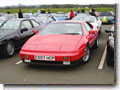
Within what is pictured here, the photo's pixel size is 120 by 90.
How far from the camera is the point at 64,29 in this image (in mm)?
5297

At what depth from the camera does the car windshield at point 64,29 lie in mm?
5195

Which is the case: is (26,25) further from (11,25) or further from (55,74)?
(55,74)

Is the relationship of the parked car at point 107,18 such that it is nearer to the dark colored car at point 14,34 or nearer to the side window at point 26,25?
the dark colored car at point 14,34

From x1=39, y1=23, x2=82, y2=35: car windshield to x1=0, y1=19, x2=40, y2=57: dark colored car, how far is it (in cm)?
112

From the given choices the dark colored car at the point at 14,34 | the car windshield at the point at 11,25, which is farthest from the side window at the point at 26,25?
the car windshield at the point at 11,25

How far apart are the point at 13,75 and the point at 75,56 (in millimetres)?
1503

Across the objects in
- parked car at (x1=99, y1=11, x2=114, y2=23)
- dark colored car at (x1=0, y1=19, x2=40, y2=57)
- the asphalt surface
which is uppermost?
dark colored car at (x1=0, y1=19, x2=40, y2=57)

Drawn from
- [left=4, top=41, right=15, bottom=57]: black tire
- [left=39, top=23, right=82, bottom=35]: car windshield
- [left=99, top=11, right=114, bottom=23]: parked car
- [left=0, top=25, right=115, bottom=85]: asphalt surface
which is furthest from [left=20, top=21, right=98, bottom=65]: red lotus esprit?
[left=99, top=11, right=114, bottom=23]: parked car

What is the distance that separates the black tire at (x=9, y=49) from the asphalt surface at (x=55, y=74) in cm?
62

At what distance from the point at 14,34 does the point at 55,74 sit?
2570 mm

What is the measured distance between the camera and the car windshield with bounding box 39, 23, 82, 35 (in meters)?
5.20

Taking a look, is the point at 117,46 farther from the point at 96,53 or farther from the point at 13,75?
the point at 13,75

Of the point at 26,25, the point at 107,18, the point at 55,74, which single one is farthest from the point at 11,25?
the point at 107,18

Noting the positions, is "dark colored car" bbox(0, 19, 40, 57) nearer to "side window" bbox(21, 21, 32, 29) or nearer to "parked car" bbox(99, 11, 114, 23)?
"side window" bbox(21, 21, 32, 29)
